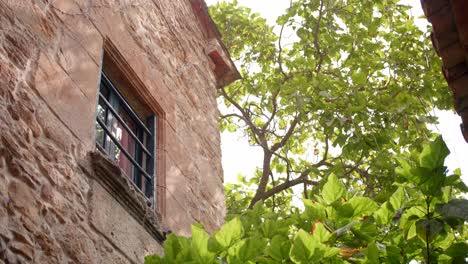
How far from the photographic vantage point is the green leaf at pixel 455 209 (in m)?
2.72

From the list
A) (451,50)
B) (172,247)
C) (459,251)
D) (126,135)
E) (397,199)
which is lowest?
(459,251)

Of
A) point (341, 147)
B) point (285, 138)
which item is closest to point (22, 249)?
point (341, 147)

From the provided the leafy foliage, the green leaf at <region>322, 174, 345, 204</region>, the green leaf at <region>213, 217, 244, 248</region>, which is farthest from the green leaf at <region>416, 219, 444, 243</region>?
the green leaf at <region>213, 217, 244, 248</region>

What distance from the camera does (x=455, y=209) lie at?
2.75 meters

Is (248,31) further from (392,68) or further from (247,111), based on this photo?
(392,68)

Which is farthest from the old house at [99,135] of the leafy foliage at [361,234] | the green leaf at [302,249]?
the green leaf at [302,249]

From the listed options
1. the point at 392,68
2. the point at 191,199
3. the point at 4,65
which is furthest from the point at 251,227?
the point at 392,68

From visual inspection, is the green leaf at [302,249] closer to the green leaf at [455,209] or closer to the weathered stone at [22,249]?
the green leaf at [455,209]

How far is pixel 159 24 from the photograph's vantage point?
19.5ft

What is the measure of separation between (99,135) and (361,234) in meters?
2.01

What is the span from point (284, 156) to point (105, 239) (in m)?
6.64

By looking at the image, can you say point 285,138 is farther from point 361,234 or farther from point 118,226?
point 361,234

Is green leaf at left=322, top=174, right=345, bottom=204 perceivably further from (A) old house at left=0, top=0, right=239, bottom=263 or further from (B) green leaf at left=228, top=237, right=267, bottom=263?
(A) old house at left=0, top=0, right=239, bottom=263

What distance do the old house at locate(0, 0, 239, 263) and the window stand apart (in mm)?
11
